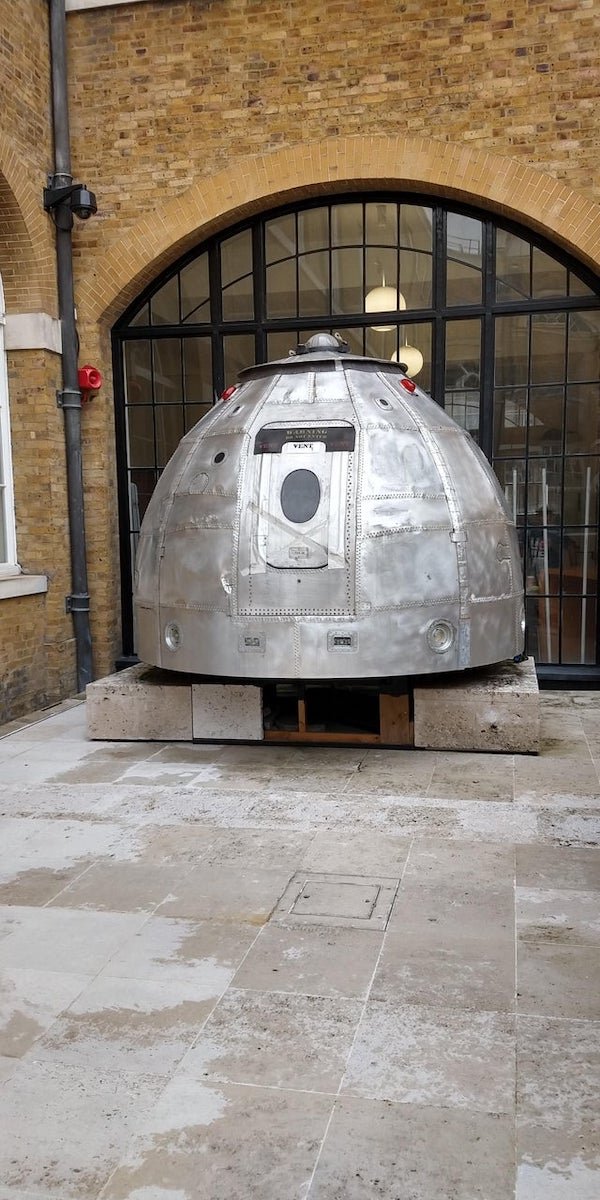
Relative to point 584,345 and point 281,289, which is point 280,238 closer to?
point 281,289

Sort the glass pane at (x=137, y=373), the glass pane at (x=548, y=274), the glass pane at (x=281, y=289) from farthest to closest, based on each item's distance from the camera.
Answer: the glass pane at (x=137, y=373)
the glass pane at (x=281, y=289)
the glass pane at (x=548, y=274)

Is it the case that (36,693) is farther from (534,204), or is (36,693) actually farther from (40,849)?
(534,204)

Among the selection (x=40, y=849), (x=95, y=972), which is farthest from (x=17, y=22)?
(x=95, y=972)

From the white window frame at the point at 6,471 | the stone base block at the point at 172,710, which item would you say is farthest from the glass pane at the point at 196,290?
the stone base block at the point at 172,710

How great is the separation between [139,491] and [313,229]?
3.27 meters

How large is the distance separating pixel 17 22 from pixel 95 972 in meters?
8.58

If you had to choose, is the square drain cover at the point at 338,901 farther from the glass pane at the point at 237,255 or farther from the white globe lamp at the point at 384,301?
the glass pane at the point at 237,255

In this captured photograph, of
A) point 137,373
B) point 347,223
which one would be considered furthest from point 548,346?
point 137,373

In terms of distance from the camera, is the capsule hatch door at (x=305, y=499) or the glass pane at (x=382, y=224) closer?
the capsule hatch door at (x=305, y=499)

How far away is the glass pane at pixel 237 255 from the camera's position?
9.62 m

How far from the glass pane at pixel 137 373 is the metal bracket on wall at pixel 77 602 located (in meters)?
2.21

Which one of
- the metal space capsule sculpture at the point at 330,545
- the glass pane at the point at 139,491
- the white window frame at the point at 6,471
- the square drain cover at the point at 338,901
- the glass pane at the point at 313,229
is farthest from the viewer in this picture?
the glass pane at the point at 139,491

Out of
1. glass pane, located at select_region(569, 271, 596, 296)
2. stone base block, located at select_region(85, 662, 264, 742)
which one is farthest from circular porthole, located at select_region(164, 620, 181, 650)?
glass pane, located at select_region(569, 271, 596, 296)

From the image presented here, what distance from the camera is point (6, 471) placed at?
351 inches
